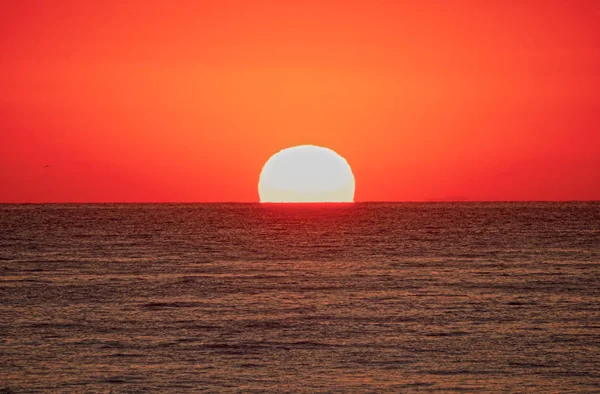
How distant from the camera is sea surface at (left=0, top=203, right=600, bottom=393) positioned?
2761cm

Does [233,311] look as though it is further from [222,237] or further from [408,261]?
[222,237]

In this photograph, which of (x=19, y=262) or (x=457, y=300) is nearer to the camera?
(x=457, y=300)

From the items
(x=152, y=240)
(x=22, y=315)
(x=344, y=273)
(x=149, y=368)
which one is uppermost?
(x=152, y=240)

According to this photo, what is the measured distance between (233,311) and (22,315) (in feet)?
30.4

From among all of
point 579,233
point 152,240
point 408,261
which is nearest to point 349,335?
point 408,261

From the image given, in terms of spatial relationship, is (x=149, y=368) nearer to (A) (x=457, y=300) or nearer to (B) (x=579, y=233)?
(A) (x=457, y=300)

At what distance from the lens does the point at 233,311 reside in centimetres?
4194

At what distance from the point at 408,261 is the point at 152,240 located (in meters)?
43.4

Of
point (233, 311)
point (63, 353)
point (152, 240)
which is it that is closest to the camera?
point (63, 353)

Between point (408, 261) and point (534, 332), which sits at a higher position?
point (408, 261)

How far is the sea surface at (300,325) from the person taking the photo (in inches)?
1087

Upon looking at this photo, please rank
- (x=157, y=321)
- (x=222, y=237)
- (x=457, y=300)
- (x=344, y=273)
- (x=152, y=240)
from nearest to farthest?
(x=157, y=321)
(x=457, y=300)
(x=344, y=273)
(x=152, y=240)
(x=222, y=237)

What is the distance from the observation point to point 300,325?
124 ft

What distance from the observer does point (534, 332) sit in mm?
36000
